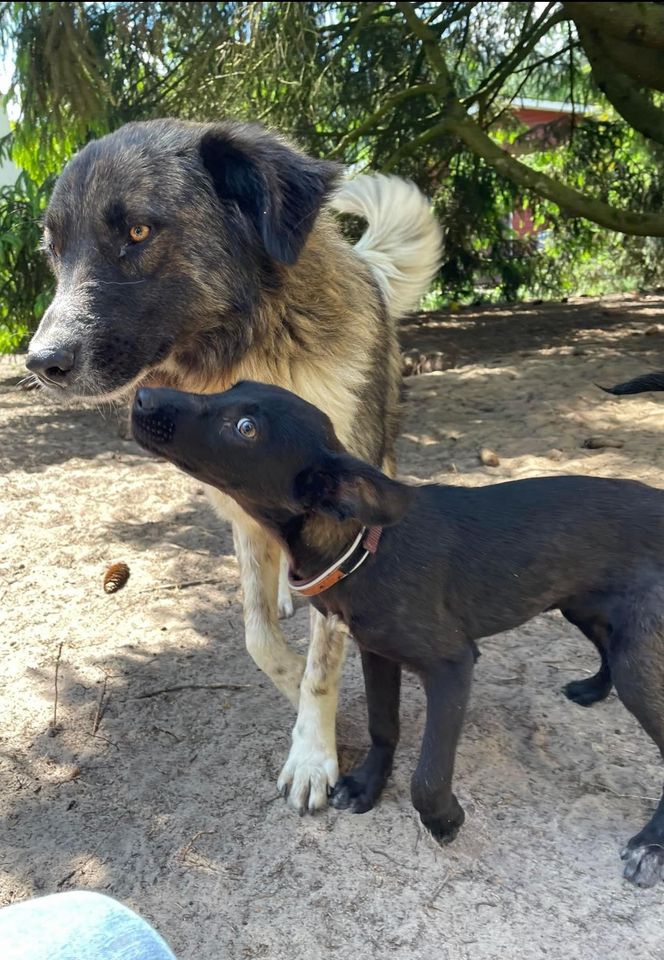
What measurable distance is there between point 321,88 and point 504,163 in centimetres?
187

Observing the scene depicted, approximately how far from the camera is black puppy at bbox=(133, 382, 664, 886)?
237 centimetres

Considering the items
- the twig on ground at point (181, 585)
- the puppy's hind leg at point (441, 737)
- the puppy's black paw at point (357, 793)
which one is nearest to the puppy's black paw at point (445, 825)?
the puppy's hind leg at point (441, 737)

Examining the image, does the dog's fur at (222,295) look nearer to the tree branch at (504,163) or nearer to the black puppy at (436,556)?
the black puppy at (436,556)

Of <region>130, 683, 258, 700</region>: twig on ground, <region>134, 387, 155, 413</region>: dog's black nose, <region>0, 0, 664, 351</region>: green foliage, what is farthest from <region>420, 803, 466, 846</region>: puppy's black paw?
<region>0, 0, 664, 351</region>: green foliage

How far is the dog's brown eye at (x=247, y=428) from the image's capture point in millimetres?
2355

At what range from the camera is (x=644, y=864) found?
2375 millimetres

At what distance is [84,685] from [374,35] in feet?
24.0

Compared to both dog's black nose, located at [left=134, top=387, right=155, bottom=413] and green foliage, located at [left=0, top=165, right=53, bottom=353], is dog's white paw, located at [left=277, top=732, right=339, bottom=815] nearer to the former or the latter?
dog's black nose, located at [left=134, top=387, right=155, bottom=413]

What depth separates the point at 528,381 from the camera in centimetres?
759

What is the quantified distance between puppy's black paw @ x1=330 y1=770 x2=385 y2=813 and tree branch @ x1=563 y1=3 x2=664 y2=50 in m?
6.26

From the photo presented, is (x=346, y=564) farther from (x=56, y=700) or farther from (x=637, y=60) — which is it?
(x=637, y=60)

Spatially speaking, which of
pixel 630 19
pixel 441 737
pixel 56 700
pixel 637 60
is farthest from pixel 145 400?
pixel 637 60

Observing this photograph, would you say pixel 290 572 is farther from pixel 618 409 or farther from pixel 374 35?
pixel 374 35

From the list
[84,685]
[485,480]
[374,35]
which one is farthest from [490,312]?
[84,685]
